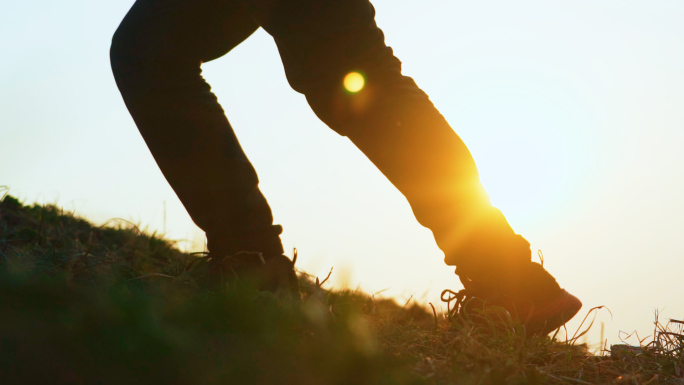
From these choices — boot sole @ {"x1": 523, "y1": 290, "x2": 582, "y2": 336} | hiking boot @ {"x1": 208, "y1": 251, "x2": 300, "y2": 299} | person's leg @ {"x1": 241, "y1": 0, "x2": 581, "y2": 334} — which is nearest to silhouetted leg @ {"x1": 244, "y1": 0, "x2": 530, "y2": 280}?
person's leg @ {"x1": 241, "y1": 0, "x2": 581, "y2": 334}

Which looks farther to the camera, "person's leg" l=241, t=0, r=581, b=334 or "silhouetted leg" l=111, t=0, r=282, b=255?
"silhouetted leg" l=111, t=0, r=282, b=255

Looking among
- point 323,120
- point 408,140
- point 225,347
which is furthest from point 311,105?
point 225,347

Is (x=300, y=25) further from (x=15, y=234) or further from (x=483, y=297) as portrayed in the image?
(x=15, y=234)

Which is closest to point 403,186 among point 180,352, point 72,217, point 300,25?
point 300,25

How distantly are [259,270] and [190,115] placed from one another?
0.57 metres

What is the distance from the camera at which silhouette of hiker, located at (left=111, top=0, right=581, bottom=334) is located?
1656mm

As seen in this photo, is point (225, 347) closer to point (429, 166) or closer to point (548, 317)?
point (429, 166)

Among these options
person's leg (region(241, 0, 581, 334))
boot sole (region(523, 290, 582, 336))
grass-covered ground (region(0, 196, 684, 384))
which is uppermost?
person's leg (region(241, 0, 581, 334))

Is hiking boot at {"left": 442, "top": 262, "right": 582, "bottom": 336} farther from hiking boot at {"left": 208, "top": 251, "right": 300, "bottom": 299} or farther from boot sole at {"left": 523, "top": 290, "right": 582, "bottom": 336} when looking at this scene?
hiking boot at {"left": 208, "top": 251, "right": 300, "bottom": 299}

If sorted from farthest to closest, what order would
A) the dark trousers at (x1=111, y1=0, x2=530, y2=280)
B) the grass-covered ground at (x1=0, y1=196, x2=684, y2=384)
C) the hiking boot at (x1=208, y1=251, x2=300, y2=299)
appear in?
the hiking boot at (x1=208, y1=251, x2=300, y2=299), the dark trousers at (x1=111, y1=0, x2=530, y2=280), the grass-covered ground at (x1=0, y1=196, x2=684, y2=384)

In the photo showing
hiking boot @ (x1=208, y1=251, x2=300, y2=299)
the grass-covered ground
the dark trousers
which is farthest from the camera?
hiking boot @ (x1=208, y1=251, x2=300, y2=299)

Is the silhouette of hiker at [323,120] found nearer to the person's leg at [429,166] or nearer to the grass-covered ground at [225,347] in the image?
the person's leg at [429,166]

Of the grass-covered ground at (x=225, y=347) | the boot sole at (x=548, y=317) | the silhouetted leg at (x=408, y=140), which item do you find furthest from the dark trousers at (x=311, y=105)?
the grass-covered ground at (x=225, y=347)

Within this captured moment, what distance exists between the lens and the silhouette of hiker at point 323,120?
1.66 meters
